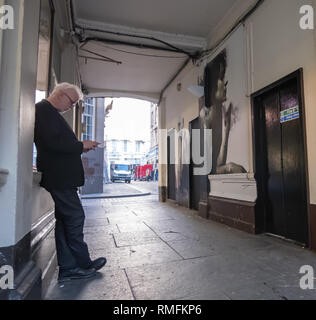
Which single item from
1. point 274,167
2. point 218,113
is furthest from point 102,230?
point 218,113

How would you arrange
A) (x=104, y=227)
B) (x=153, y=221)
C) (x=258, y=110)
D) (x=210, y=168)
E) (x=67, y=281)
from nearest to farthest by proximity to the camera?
1. (x=67, y=281)
2. (x=258, y=110)
3. (x=104, y=227)
4. (x=153, y=221)
5. (x=210, y=168)

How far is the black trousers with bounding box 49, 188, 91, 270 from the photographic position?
74.2 inches

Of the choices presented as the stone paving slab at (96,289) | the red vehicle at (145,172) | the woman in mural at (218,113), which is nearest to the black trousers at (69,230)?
the stone paving slab at (96,289)

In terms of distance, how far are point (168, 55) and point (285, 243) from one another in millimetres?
4878

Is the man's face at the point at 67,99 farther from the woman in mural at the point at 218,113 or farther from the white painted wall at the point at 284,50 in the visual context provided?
the woman in mural at the point at 218,113

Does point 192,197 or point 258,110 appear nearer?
point 258,110

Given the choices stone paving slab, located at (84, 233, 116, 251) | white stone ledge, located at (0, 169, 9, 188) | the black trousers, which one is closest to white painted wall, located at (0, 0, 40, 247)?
white stone ledge, located at (0, 169, 9, 188)

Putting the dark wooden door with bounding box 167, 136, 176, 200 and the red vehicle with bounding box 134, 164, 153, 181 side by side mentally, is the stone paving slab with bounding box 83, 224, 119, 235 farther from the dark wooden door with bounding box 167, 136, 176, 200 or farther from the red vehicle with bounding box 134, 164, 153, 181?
the red vehicle with bounding box 134, 164, 153, 181

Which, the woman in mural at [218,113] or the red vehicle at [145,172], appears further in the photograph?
the red vehicle at [145,172]

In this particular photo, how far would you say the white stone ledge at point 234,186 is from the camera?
143 inches

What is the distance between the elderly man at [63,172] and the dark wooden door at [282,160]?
256 cm
